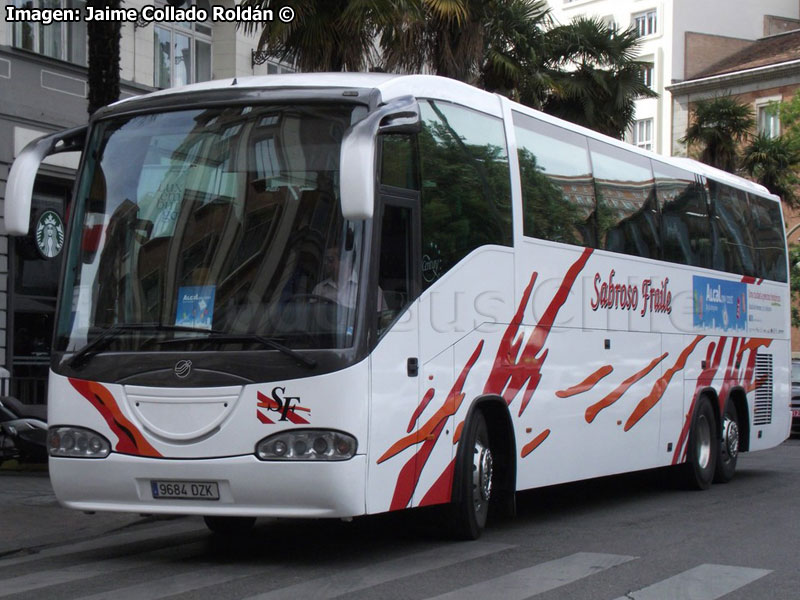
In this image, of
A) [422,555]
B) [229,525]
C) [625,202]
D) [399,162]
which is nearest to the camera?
[399,162]

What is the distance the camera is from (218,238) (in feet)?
27.7

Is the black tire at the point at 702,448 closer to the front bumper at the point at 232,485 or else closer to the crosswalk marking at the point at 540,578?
the crosswalk marking at the point at 540,578

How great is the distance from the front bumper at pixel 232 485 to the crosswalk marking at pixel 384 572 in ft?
1.39

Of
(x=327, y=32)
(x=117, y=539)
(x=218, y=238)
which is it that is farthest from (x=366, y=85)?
(x=327, y=32)

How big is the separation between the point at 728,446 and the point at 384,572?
8.11 m

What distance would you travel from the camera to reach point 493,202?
1005cm

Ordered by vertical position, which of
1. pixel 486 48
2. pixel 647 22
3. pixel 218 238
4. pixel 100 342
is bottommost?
pixel 100 342

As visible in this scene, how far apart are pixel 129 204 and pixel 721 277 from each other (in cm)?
845

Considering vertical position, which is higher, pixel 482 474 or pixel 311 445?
pixel 311 445

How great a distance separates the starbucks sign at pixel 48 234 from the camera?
72.0 ft

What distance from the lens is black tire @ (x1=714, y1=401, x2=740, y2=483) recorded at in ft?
49.6

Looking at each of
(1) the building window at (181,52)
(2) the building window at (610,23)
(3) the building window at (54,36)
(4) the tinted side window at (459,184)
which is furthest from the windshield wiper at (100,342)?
(2) the building window at (610,23)

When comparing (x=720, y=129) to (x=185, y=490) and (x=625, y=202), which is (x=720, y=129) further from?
(x=185, y=490)

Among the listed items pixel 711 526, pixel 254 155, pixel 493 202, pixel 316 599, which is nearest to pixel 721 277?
pixel 711 526
